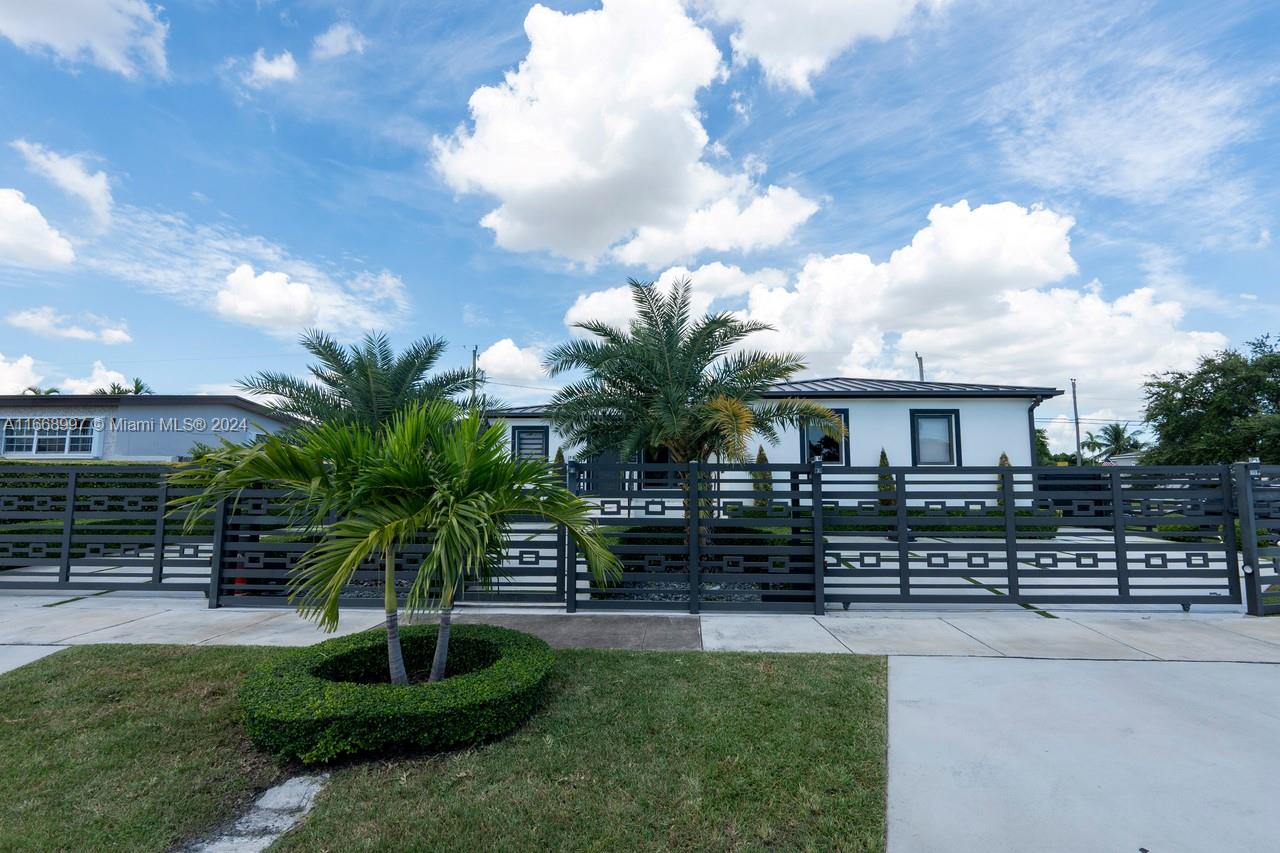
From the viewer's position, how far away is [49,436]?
18.0 metres

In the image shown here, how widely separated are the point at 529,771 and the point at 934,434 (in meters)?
13.4

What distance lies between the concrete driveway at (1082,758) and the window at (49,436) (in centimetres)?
2354

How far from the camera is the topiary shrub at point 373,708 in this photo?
283cm

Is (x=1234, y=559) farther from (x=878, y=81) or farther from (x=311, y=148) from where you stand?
(x=311, y=148)

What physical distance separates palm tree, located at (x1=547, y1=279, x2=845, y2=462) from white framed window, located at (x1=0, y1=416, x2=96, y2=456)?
18770 millimetres

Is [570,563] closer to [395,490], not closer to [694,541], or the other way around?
[694,541]

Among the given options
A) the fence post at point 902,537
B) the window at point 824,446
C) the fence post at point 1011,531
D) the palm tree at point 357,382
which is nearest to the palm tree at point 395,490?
the fence post at point 902,537

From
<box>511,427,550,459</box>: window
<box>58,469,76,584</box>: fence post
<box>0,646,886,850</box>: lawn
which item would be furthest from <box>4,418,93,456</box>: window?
<box>0,646,886,850</box>: lawn

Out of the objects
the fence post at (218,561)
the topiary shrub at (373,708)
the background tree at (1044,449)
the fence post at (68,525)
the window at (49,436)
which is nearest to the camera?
the topiary shrub at (373,708)

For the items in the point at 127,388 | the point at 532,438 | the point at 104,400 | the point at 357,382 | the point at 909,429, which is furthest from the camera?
the point at 127,388

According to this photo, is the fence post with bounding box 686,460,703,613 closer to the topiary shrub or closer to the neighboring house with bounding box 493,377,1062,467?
the topiary shrub

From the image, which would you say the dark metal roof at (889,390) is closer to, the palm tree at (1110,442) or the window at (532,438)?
the window at (532,438)

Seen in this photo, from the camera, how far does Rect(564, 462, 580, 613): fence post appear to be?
6.14m

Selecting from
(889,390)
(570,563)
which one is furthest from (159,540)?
(889,390)
